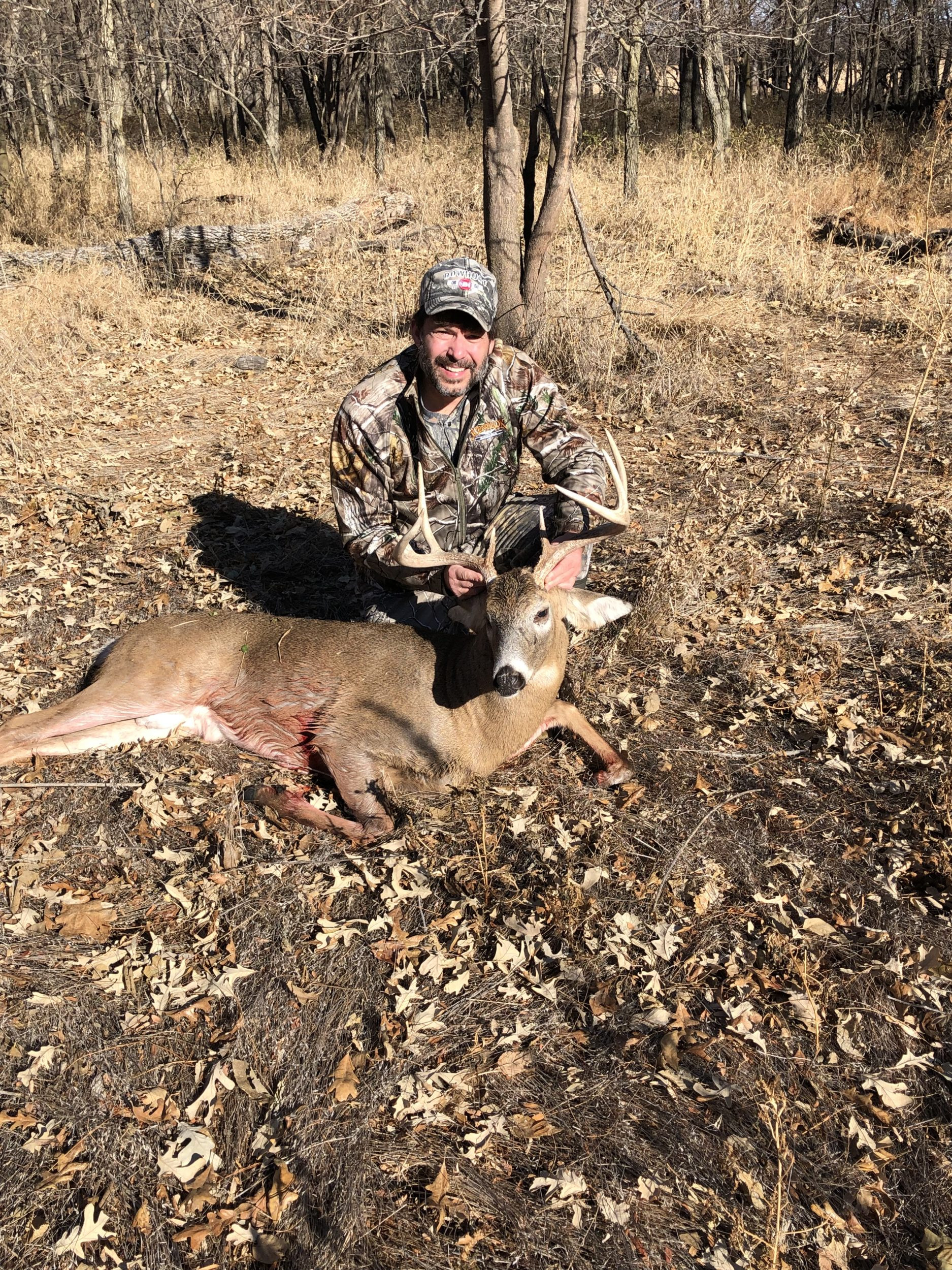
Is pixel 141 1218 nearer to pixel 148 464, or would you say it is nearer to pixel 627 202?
A: pixel 148 464

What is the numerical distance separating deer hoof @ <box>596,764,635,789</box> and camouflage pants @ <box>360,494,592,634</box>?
1.18 meters

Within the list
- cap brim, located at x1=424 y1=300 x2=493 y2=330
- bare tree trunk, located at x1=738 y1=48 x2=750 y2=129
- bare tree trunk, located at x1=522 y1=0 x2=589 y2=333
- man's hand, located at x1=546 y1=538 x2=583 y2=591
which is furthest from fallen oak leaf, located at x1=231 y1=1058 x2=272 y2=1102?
bare tree trunk, located at x1=738 y1=48 x2=750 y2=129

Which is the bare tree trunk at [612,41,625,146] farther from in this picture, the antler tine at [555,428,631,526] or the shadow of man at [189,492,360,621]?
the antler tine at [555,428,631,526]

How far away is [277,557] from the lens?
6.44 m

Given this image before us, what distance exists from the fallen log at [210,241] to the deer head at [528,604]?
11.2 metres

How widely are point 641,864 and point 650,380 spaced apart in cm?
585

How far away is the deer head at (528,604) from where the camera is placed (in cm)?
390

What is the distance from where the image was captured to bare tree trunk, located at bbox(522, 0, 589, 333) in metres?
7.57

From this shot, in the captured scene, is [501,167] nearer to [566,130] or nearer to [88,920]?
[566,130]

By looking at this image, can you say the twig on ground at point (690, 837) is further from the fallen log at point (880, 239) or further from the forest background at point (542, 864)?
the fallen log at point (880, 239)

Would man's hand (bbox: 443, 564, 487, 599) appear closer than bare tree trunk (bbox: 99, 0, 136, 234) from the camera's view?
Yes

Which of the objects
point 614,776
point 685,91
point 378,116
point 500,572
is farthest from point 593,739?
point 685,91

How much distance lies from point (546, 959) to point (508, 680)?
105 centimetres

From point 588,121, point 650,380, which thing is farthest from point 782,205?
point 588,121
